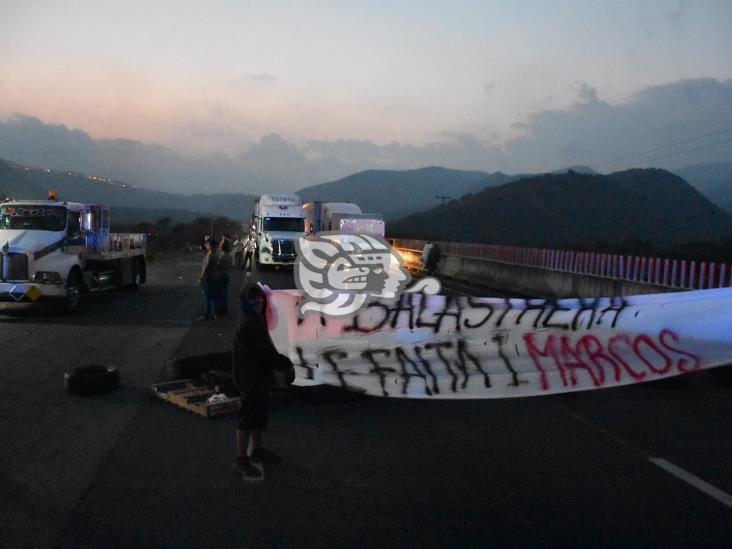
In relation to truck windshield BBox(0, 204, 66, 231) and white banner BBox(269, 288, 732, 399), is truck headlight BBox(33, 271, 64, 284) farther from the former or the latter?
white banner BBox(269, 288, 732, 399)

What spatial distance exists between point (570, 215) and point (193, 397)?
11749cm

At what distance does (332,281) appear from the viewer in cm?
1224

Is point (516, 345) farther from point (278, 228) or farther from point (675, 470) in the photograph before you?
point (278, 228)

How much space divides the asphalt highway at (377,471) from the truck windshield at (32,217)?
893 centimetres

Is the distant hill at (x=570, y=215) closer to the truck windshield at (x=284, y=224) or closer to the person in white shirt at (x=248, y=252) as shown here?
the person in white shirt at (x=248, y=252)

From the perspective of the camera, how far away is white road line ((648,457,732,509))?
5395 mm

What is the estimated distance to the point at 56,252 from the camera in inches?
677

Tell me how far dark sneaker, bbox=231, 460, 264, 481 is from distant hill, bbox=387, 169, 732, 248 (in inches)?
3885

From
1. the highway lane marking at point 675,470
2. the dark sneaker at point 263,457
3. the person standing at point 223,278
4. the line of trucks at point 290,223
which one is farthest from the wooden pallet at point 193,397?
the line of trucks at point 290,223

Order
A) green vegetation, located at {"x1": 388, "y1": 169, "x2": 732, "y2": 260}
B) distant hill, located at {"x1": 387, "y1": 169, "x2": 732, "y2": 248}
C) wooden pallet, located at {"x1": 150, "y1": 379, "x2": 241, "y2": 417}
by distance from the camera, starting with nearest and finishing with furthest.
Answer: wooden pallet, located at {"x1": 150, "y1": 379, "x2": 241, "y2": 417} → green vegetation, located at {"x1": 388, "y1": 169, "x2": 732, "y2": 260} → distant hill, located at {"x1": 387, "y1": 169, "x2": 732, "y2": 248}

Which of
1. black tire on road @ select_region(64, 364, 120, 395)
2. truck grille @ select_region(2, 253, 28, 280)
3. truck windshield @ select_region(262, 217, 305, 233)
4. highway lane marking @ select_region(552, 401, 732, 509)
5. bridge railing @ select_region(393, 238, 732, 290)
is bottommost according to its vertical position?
black tire on road @ select_region(64, 364, 120, 395)

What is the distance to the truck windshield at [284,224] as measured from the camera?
36.6 metres

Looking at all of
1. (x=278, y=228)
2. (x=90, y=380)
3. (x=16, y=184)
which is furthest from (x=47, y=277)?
(x=16, y=184)

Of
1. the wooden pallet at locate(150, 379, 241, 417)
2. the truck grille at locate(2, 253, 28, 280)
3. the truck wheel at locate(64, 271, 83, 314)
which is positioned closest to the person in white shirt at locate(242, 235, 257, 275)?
the truck wheel at locate(64, 271, 83, 314)
